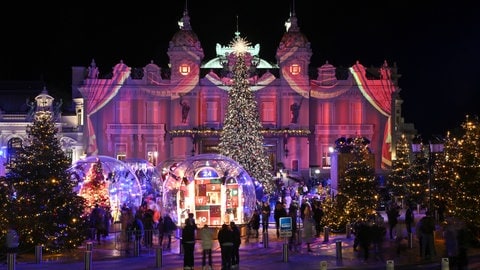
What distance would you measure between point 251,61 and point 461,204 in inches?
1640

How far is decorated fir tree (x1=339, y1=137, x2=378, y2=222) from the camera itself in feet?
89.1

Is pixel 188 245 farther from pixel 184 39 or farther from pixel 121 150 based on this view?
pixel 121 150

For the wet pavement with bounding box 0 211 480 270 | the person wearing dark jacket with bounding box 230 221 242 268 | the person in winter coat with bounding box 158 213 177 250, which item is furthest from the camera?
the person in winter coat with bounding box 158 213 177 250

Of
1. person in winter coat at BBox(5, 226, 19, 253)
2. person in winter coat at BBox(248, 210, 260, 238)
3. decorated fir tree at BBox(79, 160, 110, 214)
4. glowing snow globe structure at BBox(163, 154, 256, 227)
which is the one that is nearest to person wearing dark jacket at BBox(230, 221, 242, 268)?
glowing snow globe structure at BBox(163, 154, 256, 227)

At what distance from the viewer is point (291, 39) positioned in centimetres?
6294

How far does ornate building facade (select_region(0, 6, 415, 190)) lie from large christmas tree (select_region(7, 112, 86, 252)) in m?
38.3

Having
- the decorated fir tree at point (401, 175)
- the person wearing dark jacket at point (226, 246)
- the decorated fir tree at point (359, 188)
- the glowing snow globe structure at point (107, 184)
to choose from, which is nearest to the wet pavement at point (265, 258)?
the person wearing dark jacket at point (226, 246)

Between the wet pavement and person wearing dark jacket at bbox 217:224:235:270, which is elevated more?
person wearing dark jacket at bbox 217:224:235:270

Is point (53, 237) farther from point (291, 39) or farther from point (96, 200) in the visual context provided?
point (291, 39)

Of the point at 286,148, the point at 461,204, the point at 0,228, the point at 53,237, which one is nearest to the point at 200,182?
the point at 53,237

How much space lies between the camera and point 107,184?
3112cm

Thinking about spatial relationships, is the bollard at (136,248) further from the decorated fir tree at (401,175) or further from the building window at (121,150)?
the building window at (121,150)

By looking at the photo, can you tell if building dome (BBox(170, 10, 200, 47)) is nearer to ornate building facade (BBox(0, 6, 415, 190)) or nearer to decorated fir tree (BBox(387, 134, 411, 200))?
ornate building facade (BBox(0, 6, 415, 190))

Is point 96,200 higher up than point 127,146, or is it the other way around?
point 127,146
